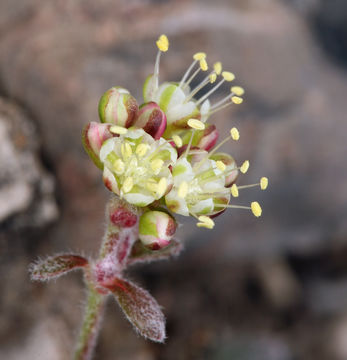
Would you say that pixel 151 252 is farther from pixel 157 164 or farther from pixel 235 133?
pixel 235 133

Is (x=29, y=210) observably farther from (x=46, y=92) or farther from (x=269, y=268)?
(x=269, y=268)

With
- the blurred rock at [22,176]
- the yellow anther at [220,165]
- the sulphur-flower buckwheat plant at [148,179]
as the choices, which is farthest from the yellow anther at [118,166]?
the blurred rock at [22,176]

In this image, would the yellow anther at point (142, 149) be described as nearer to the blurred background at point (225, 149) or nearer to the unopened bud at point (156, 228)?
the unopened bud at point (156, 228)

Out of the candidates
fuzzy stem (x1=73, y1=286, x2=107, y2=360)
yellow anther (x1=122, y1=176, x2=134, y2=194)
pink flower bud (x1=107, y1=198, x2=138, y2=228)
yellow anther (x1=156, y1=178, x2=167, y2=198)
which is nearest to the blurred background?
fuzzy stem (x1=73, y1=286, x2=107, y2=360)

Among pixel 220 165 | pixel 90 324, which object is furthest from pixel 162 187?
pixel 90 324

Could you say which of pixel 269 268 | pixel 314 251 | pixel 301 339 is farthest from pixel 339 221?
pixel 301 339

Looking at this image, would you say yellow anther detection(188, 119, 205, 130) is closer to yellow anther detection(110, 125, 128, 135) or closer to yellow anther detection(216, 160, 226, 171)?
yellow anther detection(216, 160, 226, 171)
